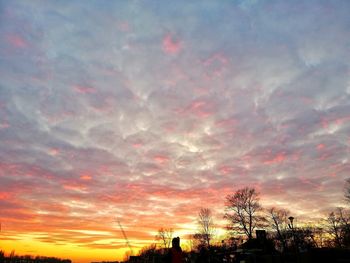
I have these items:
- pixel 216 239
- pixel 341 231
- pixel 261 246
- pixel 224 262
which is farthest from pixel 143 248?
pixel 224 262

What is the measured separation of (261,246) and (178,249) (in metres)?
45.6

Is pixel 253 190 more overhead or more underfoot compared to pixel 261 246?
more overhead

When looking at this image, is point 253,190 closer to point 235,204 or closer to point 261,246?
point 235,204

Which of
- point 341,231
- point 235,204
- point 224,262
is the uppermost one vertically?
point 235,204

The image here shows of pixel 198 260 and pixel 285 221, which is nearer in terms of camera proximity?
pixel 198 260

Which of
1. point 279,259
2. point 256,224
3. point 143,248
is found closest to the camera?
point 279,259

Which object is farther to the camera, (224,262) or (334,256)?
(224,262)

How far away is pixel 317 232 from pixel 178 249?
3695 inches

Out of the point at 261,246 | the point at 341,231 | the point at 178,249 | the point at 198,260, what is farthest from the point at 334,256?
the point at 341,231

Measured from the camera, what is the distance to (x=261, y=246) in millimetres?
49531

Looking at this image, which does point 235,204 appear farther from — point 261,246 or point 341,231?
point 341,231

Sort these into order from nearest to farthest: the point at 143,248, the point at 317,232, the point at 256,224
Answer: the point at 256,224
the point at 317,232
the point at 143,248

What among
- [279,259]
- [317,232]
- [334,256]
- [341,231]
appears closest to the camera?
[334,256]

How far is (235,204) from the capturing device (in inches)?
2734
